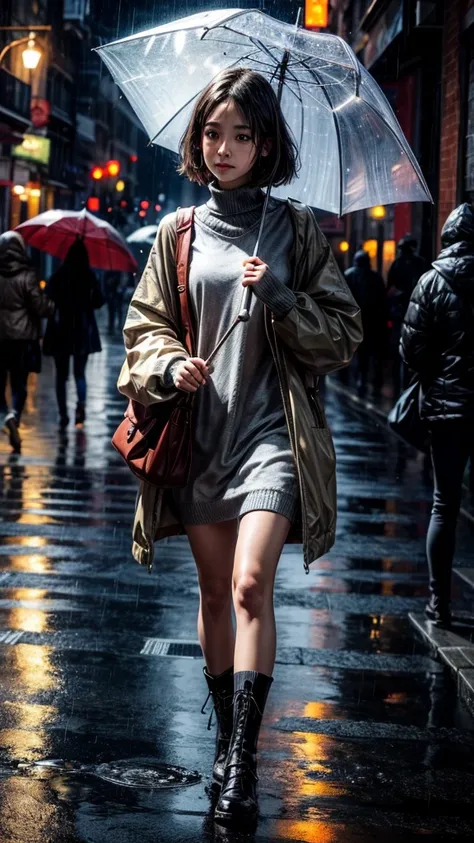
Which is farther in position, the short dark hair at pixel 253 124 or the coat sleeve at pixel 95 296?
the coat sleeve at pixel 95 296

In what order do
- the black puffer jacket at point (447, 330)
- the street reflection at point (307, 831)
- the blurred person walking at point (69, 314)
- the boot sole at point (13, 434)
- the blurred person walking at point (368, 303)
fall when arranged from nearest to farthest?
the street reflection at point (307, 831)
the black puffer jacket at point (447, 330)
the boot sole at point (13, 434)
the blurred person walking at point (69, 314)
the blurred person walking at point (368, 303)

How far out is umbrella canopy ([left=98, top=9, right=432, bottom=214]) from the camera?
5035 millimetres

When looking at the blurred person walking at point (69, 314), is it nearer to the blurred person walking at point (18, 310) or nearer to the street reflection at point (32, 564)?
the blurred person walking at point (18, 310)

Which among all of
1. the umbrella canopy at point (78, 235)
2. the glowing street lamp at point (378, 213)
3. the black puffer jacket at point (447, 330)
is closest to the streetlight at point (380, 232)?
the glowing street lamp at point (378, 213)

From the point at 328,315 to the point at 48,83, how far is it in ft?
199

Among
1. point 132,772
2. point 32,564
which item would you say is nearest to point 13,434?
point 32,564

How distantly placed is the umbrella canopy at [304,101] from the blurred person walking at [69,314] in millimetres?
10777

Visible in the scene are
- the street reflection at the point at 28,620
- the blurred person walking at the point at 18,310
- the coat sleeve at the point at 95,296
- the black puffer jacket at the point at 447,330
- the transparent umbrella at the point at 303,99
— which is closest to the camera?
the transparent umbrella at the point at 303,99

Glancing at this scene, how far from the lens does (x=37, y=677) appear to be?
598 centimetres

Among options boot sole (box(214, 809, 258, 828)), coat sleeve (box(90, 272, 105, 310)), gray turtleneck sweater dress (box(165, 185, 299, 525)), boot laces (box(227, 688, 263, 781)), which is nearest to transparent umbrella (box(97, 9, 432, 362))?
gray turtleneck sweater dress (box(165, 185, 299, 525))

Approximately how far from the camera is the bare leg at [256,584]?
4.23m

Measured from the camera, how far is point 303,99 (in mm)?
5250

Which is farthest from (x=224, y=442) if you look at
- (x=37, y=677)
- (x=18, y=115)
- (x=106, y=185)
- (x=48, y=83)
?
(x=106, y=185)

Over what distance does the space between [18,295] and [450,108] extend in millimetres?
4864
